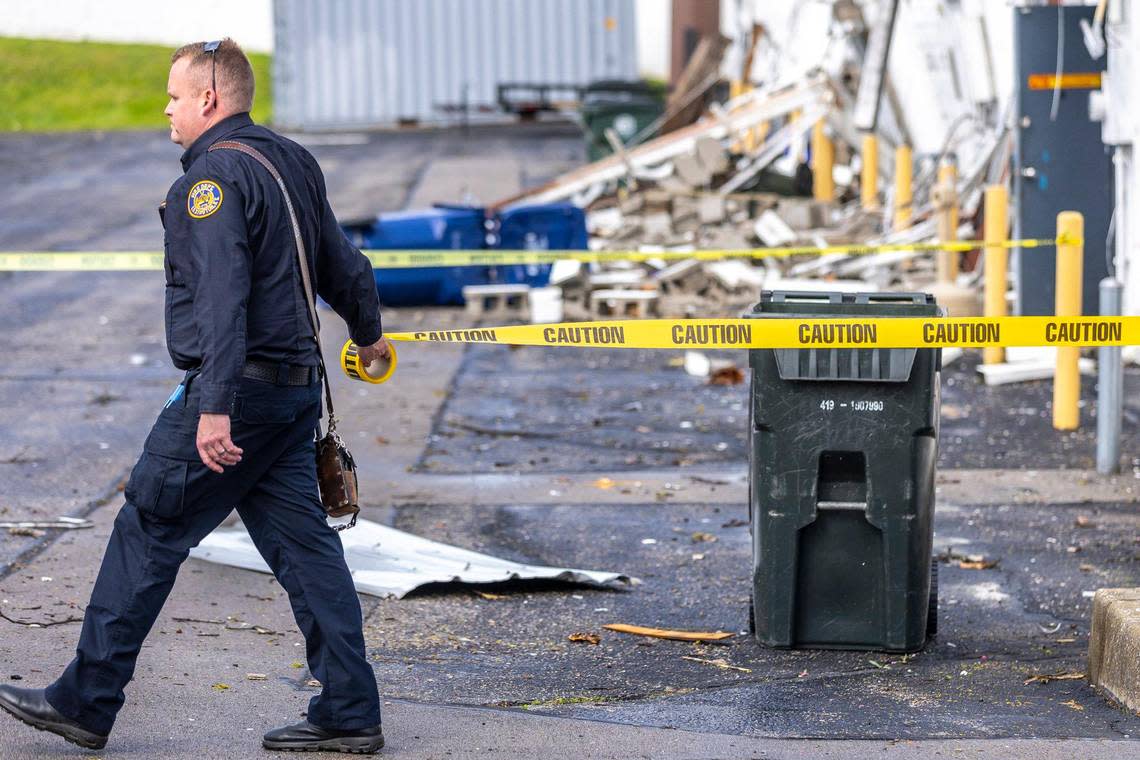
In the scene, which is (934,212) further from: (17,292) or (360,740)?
(360,740)

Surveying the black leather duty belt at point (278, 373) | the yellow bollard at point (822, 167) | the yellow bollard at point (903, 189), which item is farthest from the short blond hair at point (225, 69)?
the yellow bollard at point (822, 167)

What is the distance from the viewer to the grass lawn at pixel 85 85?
118 ft

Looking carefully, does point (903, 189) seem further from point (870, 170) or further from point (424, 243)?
point (424, 243)

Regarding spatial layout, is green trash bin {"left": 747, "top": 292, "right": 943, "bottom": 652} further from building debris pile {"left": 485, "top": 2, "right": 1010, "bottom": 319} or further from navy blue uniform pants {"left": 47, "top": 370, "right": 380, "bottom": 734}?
building debris pile {"left": 485, "top": 2, "right": 1010, "bottom": 319}

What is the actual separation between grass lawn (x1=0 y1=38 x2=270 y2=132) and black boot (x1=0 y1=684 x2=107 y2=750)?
3069cm

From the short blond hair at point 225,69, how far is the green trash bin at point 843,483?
1866 mm

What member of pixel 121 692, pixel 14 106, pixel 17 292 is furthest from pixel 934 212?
pixel 14 106

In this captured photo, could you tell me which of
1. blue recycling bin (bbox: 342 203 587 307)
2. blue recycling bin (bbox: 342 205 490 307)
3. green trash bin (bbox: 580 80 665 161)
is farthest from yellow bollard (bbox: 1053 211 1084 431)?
green trash bin (bbox: 580 80 665 161)

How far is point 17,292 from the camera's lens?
46.4 ft

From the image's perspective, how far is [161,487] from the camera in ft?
13.1

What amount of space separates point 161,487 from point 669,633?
2.16 meters

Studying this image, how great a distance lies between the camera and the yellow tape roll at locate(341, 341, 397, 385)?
4559 mm

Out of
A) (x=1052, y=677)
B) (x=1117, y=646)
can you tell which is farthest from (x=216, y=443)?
(x=1052, y=677)

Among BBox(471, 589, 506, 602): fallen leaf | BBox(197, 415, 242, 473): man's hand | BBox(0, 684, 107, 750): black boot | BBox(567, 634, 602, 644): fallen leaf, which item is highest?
BBox(197, 415, 242, 473): man's hand
